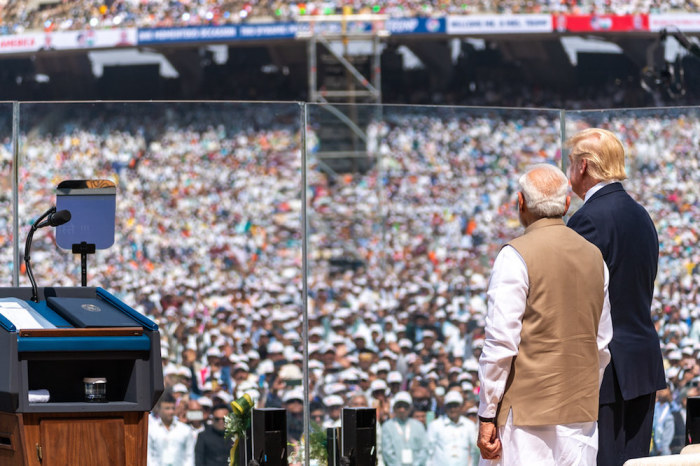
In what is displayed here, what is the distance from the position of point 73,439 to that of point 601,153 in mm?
1702

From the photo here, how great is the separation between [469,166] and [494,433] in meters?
3.02

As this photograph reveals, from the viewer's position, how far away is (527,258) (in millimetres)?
2902

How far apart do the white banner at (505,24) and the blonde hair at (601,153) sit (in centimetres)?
1605

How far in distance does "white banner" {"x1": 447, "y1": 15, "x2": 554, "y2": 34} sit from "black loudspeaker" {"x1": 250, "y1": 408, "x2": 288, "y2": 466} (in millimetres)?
15401

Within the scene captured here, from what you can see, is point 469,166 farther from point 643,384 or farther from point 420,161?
point 643,384

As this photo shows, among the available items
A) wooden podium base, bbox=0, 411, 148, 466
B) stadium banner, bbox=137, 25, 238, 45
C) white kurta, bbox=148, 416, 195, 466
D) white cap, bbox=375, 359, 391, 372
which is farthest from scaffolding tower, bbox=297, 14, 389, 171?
wooden podium base, bbox=0, 411, 148, 466

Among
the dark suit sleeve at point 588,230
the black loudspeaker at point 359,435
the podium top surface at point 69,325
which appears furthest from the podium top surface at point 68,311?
the black loudspeaker at point 359,435

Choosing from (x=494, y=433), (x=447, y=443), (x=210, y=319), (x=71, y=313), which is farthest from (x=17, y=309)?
(x=447, y=443)

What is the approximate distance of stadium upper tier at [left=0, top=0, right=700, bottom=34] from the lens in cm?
1909

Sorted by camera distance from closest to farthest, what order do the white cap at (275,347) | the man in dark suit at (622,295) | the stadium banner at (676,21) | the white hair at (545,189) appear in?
the white hair at (545,189)
the man in dark suit at (622,295)
the white cap at (275,347)
the stadium banner at (676,21)

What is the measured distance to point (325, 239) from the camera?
18.2 feet

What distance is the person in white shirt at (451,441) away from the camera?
18.0 ft

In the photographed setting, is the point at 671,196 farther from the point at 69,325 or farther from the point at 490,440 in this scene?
the point at 69,325

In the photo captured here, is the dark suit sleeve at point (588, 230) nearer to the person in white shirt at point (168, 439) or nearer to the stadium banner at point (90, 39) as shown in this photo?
the person in white shirt at point (168, 439)
